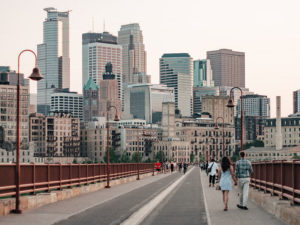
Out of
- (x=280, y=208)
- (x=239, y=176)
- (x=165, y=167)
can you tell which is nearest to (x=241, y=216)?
(x=280, y=208)

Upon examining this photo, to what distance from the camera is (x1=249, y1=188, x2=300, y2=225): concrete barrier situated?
19278 millimetres

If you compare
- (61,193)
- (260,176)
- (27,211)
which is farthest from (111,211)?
(260,176)

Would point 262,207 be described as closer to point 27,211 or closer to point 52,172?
point 27,211

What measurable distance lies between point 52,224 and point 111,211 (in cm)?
489

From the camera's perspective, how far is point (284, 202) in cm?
2291

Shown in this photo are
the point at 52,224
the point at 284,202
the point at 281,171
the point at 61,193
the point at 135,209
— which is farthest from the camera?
the point at 61,193

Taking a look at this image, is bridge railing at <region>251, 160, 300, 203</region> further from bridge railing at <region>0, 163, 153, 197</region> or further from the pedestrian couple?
bridge railing at <region>0, 163, 153, 197</region>

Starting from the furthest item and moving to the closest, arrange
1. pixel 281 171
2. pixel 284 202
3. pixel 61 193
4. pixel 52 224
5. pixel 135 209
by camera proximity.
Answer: pixel 61 193
pixel 135 209
pixel 281 171
pixel 284 202
pixel 52 224

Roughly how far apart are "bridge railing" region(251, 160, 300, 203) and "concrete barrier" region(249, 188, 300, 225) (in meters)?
0.26

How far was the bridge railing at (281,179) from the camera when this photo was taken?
2139 cm

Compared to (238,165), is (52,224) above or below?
below

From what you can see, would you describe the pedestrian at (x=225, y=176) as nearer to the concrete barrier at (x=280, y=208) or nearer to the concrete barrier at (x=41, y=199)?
the concrete barrier at (x=280, y=208)

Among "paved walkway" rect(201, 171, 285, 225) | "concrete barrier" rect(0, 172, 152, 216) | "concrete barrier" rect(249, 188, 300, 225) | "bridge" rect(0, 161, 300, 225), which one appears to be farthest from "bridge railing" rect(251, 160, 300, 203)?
"concrete barrier" rect(0, 172, 152, 216)

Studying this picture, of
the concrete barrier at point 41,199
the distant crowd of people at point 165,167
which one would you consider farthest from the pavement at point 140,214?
the distant crowd of people at point 165,167
